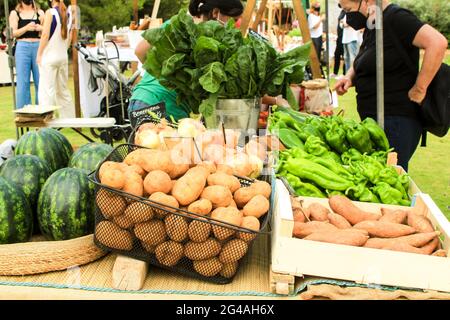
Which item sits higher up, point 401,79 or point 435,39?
point 435,39

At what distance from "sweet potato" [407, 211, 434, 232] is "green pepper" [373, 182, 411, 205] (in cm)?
30

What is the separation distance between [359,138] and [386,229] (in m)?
1.07

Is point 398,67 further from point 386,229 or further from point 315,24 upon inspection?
point 315,24

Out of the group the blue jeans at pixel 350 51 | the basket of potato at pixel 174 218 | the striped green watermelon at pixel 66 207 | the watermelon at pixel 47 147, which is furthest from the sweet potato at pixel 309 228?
the blue jeans at pixel 350 51

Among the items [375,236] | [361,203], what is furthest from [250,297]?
[361,203]

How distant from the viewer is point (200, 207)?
1.69 meters

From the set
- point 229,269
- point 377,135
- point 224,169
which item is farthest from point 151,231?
point 377,135

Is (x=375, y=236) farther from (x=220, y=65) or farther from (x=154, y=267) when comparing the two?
(x=220, y=65)

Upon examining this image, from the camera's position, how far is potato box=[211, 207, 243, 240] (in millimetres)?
1663

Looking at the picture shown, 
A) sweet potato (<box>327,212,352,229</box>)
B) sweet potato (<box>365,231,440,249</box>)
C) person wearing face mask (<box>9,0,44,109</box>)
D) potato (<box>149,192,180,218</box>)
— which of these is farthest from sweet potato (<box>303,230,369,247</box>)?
person wearing face mask (<box>9,0,44,109</box>)

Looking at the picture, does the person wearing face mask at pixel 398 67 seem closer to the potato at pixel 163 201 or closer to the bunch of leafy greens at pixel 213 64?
the bunch of leafy greens at pixel 213 64

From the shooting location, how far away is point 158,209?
1.67 m

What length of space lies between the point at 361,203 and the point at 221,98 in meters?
1.22

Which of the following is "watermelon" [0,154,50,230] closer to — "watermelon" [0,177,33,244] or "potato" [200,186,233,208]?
"watermelon" [0,177,33,244]
